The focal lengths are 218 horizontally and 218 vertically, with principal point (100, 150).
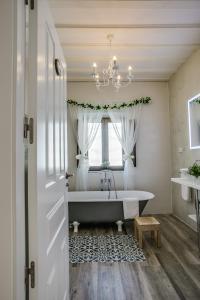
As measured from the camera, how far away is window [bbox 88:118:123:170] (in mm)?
4770

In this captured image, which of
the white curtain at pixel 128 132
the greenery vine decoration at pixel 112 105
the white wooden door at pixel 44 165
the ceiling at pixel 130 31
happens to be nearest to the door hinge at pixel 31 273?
the white wooden door at pixel 44 165

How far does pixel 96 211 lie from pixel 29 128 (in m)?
2.99

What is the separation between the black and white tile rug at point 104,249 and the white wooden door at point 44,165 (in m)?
1.36

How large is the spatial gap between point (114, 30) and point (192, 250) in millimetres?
3093

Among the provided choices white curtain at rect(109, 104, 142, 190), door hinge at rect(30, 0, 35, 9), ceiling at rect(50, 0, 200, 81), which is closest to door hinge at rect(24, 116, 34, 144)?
door hinge at rect(30, 0, 35, 9)

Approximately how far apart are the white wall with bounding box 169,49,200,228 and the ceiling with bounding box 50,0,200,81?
0.24 meters

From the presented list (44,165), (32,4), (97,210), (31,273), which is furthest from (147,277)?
(32,4)

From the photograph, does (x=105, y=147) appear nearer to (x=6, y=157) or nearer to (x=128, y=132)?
(x=128, y=132)

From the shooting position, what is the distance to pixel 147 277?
2.23 meters

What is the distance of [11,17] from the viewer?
0.80 metres

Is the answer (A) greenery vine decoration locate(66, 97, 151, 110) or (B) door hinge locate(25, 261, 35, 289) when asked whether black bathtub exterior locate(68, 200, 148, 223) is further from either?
(B) door hinge locate(25, 261, 35, 289)

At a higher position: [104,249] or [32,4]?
[32,4]

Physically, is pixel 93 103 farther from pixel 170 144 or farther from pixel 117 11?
pixel 117 11

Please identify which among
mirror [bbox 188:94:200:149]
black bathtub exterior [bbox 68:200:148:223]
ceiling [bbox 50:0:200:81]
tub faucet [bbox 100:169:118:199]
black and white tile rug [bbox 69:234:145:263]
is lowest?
black and white tile rug [bbox 69:234:145:263]
